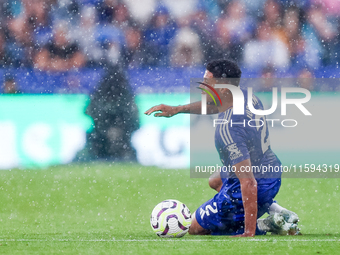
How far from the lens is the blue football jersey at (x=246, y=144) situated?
12.5 ft

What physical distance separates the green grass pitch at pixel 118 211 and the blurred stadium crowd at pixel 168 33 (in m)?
2.30

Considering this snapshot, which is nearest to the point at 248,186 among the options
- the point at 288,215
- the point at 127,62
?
the point at 288,215

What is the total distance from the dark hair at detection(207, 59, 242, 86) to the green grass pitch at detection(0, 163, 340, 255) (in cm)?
130

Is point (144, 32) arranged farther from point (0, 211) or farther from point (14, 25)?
point (0, 211)

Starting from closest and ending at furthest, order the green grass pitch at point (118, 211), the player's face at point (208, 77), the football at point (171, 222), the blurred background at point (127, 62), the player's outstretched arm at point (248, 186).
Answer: the green grass pitch at point (118, 211), the player's outstretched arm at point (248, 186), the football at point (171, 222), the player's face at point (208, 77), the blurred background at point (127, 62)

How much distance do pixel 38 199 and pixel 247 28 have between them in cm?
546

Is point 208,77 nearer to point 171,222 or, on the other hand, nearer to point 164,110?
point 164,110

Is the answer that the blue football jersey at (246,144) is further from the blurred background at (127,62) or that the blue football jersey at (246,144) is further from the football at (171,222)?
the blurred background at (127,62)

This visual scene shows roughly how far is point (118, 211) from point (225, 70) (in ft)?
8.11

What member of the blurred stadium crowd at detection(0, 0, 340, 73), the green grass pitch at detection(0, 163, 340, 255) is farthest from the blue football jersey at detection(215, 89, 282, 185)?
the blurred stadium crowd at detection(0, 0, 340, 73)

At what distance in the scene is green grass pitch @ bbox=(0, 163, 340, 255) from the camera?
3.61 m

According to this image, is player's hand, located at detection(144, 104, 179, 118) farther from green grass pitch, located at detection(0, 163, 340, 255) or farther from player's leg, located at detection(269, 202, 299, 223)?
player's leg, located at detection(269, 202, 299, 223)

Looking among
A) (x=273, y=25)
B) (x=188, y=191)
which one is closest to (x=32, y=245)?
(x=188, y=191)

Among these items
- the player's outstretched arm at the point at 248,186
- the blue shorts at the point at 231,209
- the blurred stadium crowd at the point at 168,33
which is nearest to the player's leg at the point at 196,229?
the blue shorts at the point at 231,209
